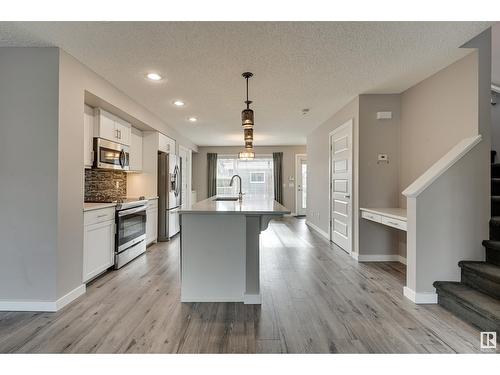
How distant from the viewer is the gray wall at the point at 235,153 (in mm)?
9023

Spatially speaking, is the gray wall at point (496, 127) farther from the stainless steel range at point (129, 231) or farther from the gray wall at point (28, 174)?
the gray wall at point (28, 174)

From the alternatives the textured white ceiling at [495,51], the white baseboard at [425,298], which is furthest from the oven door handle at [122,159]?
the textured white ceiling at [495,51]

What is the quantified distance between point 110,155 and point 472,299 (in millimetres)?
4225

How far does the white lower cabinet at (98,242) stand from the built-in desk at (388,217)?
3425mm

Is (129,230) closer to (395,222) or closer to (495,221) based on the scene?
(395,222)

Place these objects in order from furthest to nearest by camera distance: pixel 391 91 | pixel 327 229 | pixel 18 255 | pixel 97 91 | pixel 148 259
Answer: pixel 327 229 < pixel 148 259 < pixel 391 91 < pixel 97 91 < pixel 18 255

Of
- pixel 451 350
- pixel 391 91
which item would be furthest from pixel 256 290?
pixel 391 91

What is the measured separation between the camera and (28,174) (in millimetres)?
2457

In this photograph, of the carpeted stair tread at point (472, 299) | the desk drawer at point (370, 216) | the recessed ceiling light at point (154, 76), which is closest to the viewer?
the carpeted stair tread at point (472, 299)

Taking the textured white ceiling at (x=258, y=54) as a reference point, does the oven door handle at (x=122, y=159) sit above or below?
below
